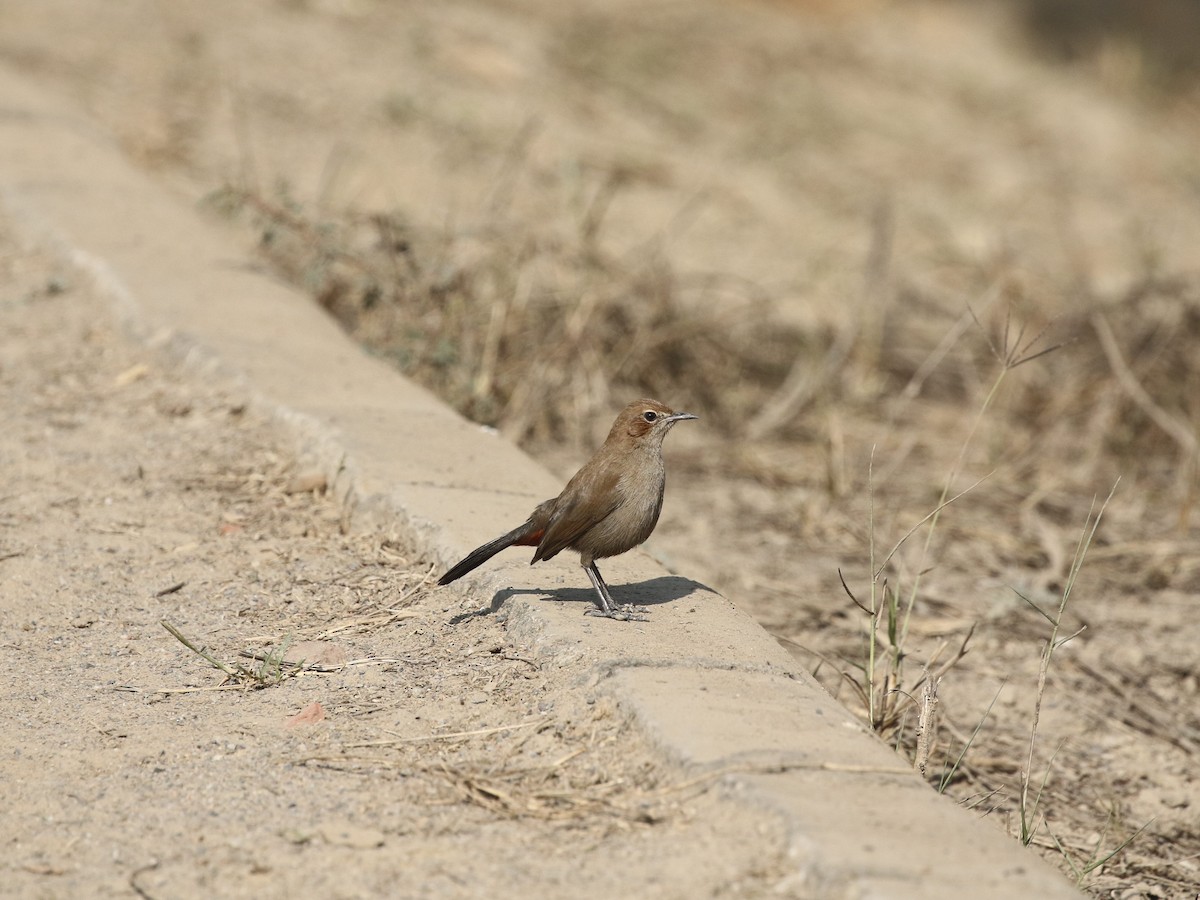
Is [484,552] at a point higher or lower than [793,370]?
higher

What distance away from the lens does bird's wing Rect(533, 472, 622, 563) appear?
3.51 meters

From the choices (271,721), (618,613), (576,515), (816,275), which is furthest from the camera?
(816,275)

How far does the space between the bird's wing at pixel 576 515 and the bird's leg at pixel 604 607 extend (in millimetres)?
88

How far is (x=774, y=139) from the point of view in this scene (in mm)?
11086

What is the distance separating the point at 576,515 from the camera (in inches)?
138

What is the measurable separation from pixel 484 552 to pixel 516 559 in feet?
1.13

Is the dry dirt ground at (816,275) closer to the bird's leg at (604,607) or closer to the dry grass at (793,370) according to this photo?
the dry grass at (793,370)

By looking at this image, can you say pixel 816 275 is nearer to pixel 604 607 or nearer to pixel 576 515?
pixel 576 515

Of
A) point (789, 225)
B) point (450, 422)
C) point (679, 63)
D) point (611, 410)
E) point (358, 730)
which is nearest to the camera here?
point (358, 730)

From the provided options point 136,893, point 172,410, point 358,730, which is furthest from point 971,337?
point 136,893

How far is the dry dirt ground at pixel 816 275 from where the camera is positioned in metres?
4.40

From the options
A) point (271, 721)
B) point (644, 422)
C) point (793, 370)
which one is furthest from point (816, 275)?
point (271, 721)

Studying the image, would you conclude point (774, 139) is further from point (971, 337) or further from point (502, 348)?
point (502, 348)

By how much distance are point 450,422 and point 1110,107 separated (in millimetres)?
10234
